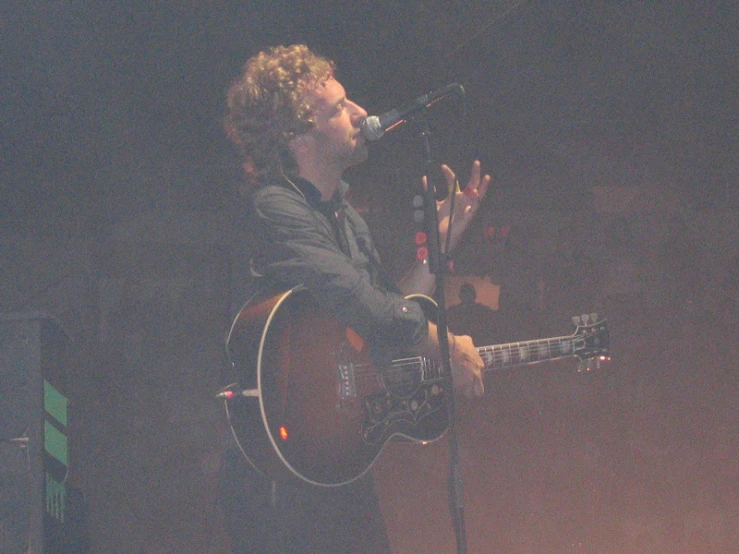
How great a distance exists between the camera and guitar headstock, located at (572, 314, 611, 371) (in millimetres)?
2498

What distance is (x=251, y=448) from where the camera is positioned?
169 cm

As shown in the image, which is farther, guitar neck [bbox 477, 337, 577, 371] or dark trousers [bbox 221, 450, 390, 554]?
guitar neck [bbox 477, 337, 577, 371]

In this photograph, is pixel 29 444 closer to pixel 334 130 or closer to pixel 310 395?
pixel 310 395

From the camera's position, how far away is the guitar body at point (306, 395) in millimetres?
1683

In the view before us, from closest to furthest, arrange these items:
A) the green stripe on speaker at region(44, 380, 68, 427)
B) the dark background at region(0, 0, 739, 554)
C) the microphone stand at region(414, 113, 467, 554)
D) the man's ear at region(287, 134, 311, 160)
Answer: the microphone stand at region(414, 113, 467, 554)
the green stripe on speaker at region(44, 380, 68, 427)
the man's ear at region(287, 134, 311, 160)
the dark background at region(0, 0, 739, 554)

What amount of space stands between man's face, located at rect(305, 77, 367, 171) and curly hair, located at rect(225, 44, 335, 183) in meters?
0.03

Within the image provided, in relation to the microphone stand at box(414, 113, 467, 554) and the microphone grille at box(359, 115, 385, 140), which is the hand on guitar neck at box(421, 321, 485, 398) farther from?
the microphone grille at box(359, 115, 385, 140)

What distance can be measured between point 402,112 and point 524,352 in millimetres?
1087

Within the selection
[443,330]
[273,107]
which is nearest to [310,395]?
[443,330]

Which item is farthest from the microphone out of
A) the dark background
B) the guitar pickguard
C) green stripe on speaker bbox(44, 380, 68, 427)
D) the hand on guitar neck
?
green stripe on speaker bbox(44, 380, 68, 427)

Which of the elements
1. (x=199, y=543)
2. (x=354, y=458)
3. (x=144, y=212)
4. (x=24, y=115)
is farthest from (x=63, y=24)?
(x=199, y=543)

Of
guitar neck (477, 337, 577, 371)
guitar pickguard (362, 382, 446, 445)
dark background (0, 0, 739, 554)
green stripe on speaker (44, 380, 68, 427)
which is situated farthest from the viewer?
dark background (0, 0, 739, 554)

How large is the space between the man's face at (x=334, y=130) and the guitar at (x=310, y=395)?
1.49 feet

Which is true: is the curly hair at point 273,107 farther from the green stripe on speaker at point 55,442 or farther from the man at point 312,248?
the green stripe on speaker at point 55,442
